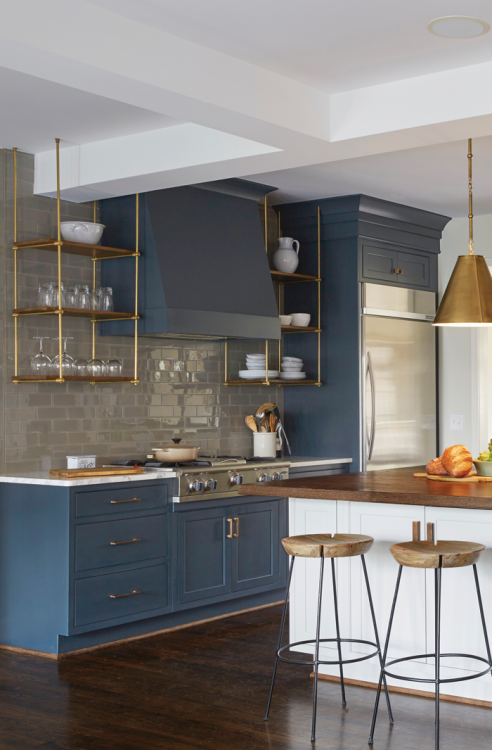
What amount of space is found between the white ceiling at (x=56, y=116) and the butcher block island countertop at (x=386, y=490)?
1.97 meters

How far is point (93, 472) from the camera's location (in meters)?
4.84

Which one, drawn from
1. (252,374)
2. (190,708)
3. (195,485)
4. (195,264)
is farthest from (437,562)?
(252,374)

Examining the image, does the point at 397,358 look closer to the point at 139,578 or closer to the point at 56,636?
the point at 139,578

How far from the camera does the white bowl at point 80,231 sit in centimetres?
517

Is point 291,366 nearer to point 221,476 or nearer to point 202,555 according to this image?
point 221,476

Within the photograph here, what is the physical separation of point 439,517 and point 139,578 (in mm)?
1841

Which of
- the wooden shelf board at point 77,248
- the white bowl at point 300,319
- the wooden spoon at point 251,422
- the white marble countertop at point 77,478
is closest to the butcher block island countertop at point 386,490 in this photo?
the white marble countertop at point 77,478

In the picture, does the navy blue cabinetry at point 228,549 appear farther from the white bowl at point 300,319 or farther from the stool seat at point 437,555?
the stool seat at point 437,555

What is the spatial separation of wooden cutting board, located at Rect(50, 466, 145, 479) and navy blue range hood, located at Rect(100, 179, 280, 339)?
0.86 meters

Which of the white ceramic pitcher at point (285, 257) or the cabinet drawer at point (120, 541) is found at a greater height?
the white ceramic pitcher at point (285, 257)

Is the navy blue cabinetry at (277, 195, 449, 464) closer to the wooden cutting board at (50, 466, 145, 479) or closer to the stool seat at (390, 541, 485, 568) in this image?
the wooden cutting board at (50, 466, 145, 479)

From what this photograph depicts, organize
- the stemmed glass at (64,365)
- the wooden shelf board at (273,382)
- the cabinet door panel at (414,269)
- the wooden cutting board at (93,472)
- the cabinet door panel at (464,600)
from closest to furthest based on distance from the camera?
the cabinet door panel at (464,600), the wooden cutting board at (93,472), the stemmed glass at (64,365), the wooden shelf board at (273,382), the cabinet door panel at (414,269)

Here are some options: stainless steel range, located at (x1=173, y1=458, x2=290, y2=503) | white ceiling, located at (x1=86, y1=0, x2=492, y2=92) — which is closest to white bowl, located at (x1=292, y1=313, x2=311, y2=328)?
stainless steel range, located at (x1=173, y1=458, x2=290, y2=503)

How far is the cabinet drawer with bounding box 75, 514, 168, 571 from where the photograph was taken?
467 centimetres
